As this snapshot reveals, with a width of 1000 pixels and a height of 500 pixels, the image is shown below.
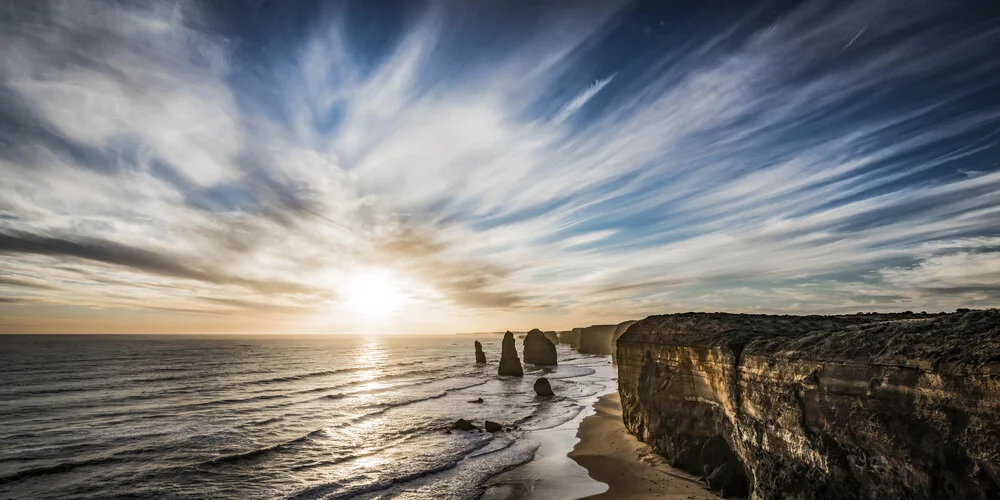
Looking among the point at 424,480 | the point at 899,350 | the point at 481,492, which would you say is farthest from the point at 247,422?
the point at 899,350

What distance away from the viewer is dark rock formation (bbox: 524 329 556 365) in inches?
3250

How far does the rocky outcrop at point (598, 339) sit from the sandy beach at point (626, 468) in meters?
107

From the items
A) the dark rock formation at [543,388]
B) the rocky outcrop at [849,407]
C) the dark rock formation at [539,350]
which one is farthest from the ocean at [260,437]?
the dark rock formation at [539,350]

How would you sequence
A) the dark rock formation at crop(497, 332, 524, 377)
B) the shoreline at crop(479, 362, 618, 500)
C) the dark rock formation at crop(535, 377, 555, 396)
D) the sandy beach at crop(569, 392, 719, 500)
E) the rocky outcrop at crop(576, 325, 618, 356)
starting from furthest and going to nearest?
1. the rocky outcrop at crop(576, 325, 618, 356)
2. the dark rock formation at crop(497, 332, 524, 377)
3. the dark rock formation at crop(535, 377, 555, 396)
4. the shoreline at crop(479, 362, 618, 500)
5. the sandy beach at crop(569, 392, 719, 500)

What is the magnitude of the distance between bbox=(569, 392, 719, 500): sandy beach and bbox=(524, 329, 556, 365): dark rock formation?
5486 centimetres

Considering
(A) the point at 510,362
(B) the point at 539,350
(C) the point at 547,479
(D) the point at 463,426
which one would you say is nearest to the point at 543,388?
(D) the point at 463,426

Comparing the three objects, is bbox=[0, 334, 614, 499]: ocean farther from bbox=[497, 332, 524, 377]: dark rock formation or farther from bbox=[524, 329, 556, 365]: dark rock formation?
bbox=[524, 329, 556, 365]: dark rock formation

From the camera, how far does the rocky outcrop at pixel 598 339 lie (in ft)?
430

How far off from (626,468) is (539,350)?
6508cm

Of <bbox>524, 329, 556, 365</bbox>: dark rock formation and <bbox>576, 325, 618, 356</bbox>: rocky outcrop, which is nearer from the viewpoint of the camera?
<bbox>524, 329, 556, 365</bbox>: dark rock formation

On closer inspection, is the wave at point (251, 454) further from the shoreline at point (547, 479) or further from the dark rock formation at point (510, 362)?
the dark rock formation at point (510, 362)

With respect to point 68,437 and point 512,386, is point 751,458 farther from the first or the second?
point 512,386

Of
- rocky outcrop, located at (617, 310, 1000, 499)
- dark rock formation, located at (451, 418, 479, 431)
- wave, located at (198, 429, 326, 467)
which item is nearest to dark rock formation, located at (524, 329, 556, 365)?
dark rock formation, located at (451, 418, 479, 431)

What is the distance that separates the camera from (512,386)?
53406 millimetres
